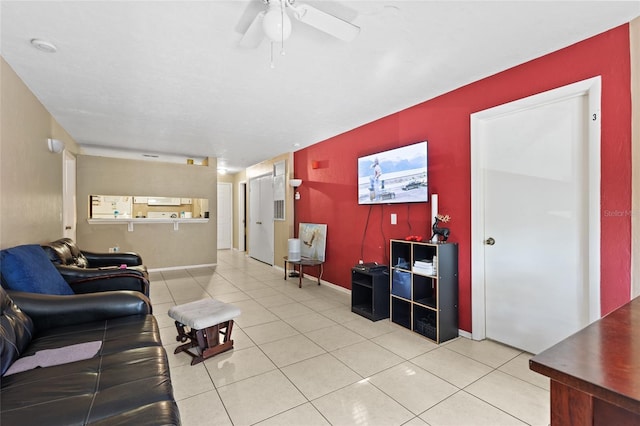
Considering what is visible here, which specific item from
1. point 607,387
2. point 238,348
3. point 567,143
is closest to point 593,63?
point 567,143

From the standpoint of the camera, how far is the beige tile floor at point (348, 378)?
1.80 m

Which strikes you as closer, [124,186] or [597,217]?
[597,217]

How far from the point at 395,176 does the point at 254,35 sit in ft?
7.43

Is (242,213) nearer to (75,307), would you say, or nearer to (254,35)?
(75,307)

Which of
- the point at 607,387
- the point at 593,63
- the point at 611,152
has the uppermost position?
the point at 593,63

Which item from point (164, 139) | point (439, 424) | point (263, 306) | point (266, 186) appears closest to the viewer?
point (439, 424)

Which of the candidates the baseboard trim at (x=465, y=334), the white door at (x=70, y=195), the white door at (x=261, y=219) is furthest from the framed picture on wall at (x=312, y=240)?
the white door at (x=70, y=195)

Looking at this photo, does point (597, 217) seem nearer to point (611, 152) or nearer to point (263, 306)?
point (611, 152)

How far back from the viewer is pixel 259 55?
7.93 ft

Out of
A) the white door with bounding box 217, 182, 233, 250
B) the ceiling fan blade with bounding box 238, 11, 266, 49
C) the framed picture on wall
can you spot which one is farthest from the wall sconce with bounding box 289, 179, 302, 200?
the white door with bounding box 217, 182, 233, 250

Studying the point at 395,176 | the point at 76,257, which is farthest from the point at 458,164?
the point at 76,257

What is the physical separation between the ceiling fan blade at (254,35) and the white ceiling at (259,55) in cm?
10

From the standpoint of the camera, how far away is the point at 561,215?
2338 millimetres

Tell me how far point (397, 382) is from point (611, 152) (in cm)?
224
